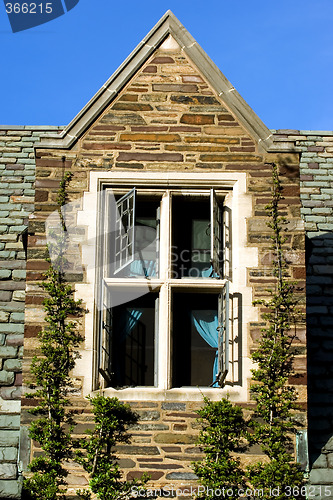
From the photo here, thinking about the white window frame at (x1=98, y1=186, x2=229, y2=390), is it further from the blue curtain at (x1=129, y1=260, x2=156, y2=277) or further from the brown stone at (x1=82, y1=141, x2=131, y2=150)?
the brown stone at (x1=82, y1=141, x2=131, y2=150)

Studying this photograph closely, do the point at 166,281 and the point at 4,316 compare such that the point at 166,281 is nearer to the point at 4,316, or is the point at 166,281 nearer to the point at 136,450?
the point at 136,450

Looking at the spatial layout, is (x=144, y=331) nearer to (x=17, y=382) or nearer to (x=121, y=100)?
(x=17, y=382)

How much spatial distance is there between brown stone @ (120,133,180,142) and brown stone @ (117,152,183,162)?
16cm

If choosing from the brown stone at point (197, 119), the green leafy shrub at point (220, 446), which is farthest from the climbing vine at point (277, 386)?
the brown stone at point (197, 119)

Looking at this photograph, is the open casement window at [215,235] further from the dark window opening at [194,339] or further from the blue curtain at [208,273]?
the dark window opening at [194,339]

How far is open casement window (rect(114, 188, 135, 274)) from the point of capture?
344 inches

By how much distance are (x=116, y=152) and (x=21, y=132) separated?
13.5 feet

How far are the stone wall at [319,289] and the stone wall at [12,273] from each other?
3.08 meters

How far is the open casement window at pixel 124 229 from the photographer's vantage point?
8750 mm

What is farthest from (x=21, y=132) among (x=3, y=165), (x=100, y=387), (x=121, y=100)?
Answer: (x=100, y=387)

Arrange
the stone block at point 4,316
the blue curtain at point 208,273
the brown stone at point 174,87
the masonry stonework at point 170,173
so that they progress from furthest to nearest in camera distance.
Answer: the stone block at point 4,316, the brown stone at point 174,87, the blue curtain at point 208,273, the masonry stonework at point 170,173

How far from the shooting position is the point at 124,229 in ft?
29.8

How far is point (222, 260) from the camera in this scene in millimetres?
8953

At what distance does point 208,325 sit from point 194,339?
0.20 metres
